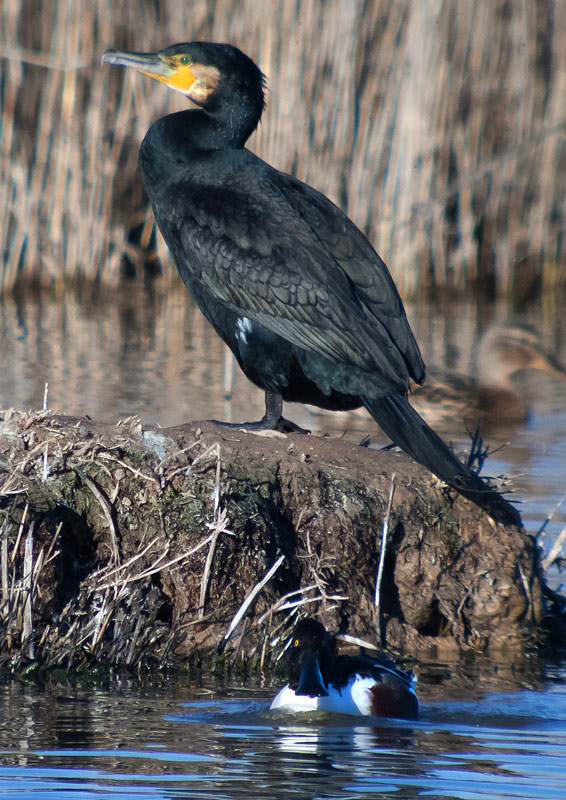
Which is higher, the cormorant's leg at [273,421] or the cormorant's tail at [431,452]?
the cormorant's leg at [273,421]

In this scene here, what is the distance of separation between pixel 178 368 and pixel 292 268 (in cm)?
449

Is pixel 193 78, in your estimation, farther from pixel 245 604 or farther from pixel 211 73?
pixel 245 604

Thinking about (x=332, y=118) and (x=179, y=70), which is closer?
(x=179, y=70)

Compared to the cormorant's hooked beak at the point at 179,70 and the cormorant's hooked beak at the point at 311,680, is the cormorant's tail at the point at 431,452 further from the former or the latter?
the cormorant's hooked beak at the point at 179,70

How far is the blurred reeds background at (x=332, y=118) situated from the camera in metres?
10.7

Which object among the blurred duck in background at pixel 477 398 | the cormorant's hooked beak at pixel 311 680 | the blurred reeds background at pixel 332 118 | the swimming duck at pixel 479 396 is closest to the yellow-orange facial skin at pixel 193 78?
the cormorant's hooked beak at pixel 311 680

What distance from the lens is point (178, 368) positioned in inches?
365

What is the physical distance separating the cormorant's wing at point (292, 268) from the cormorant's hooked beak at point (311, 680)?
136cm

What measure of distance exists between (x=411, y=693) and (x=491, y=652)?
943 mm

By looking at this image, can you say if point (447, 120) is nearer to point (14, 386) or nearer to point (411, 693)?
point (14, 386)

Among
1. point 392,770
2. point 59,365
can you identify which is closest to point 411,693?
point 392,770

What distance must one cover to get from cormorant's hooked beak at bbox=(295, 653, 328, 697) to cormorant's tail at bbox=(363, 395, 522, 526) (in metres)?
1.07

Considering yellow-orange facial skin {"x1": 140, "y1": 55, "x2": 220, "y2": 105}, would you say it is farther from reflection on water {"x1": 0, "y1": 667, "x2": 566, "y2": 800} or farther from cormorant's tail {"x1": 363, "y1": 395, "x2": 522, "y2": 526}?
reflection on water {"x1": 0, "y1": 667, "x2": 566, "y2": 800}

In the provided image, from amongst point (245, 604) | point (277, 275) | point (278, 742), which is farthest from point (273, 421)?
point (278, 742)
